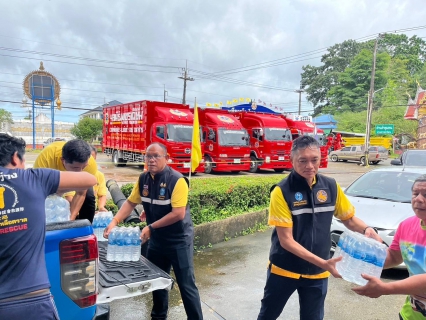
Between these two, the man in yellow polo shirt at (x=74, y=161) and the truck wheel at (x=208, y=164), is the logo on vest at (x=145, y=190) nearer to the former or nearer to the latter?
the man in yellow polo shirt at (x=74, y=161)

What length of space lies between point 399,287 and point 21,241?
190 cm

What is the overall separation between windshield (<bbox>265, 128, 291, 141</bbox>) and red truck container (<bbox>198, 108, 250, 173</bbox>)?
1.28m

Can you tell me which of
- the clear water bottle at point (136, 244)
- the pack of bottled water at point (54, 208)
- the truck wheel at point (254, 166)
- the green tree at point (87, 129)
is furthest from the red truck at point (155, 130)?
the green tree at point (87, 129)

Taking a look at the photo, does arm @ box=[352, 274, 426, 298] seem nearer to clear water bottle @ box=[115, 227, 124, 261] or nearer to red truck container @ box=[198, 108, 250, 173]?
clear water bottle @ box=[115, 227, 124, 261]

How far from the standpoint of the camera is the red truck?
14.8 meters

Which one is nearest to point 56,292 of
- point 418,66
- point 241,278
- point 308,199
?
point 308,199

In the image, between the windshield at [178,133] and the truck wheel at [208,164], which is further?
the truck wheel at [208,164]

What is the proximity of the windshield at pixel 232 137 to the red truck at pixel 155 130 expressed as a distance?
1597 mm

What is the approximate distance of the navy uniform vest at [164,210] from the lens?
9.76ft

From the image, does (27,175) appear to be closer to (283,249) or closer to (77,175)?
(77,175)

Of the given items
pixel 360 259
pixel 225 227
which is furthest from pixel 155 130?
pixel 360 259

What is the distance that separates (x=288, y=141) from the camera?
1809cm

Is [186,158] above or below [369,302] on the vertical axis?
above

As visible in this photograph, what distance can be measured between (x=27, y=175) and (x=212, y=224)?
4332mm
